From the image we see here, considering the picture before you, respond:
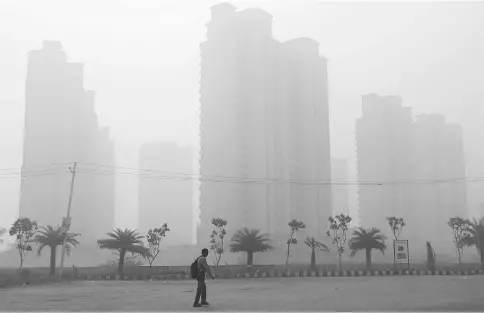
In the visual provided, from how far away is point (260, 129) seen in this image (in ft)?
236

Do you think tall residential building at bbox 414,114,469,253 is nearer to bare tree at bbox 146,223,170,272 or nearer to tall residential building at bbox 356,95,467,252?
tall residential building at bbox 356,95,467,252

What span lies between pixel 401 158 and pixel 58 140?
1969 inches

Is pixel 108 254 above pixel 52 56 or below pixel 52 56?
below

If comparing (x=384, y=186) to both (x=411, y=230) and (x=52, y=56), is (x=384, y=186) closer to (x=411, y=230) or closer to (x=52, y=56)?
(x=411, y=230)

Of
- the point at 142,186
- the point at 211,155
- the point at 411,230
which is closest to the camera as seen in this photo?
the point at 211,155

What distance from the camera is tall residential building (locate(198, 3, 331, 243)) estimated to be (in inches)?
2830

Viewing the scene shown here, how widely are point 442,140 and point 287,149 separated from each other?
21.8 meters

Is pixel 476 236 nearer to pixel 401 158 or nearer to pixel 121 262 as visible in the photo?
pixel 401 158

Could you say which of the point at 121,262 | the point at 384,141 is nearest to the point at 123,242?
the point at 121,262

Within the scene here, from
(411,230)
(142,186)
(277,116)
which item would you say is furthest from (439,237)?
(142,186)

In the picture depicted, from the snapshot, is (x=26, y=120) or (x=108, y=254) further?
(x=108, y=254)

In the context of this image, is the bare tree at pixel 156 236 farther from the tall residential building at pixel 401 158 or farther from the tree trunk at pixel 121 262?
the tall residential building at pixel 401 158

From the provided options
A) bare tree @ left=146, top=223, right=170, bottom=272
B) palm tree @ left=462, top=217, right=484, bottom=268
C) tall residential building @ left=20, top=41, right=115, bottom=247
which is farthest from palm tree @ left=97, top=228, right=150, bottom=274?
tall residential building @ left=20, top=41, right=115, bottom=247

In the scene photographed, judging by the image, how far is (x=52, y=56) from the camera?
8594 cm
